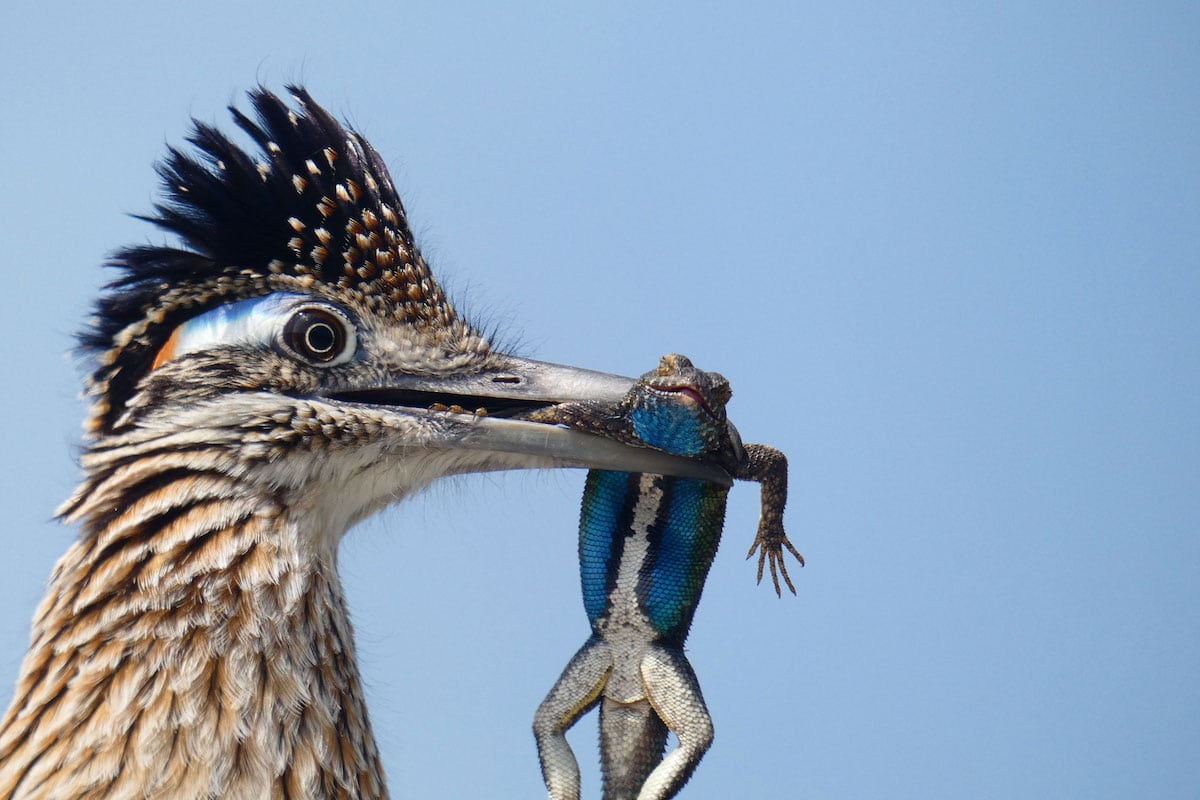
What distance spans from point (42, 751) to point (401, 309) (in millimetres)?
1497

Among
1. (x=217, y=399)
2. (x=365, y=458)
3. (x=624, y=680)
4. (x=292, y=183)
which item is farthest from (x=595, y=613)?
(x=292, y=183)

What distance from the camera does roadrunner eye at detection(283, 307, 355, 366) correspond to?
373 centimetres

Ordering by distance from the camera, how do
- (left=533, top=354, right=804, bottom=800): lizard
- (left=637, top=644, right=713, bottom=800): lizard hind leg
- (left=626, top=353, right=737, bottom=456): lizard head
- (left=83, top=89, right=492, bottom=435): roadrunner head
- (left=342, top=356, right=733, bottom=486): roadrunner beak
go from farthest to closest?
(left=83, top=89, right=492, bottom=435): roadrunner head → (left=342, top=356, right=733, bottom=486): roadrunner beak → (left=626, top=353, right=737, bottom=456): lizard head → (left=533, top=354, right=804, bottom=800): lizard → (left=637, top=644, right=713, bottom=800): lizard hind leg

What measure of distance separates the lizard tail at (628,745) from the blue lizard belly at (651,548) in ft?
0.60

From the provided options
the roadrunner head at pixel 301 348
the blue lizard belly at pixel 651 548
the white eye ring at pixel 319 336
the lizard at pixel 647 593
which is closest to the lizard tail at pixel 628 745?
the lizard at pixel 647 593

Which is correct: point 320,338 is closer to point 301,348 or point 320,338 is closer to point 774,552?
point 301,348

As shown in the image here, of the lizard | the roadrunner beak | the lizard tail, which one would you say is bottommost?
the lizard tail

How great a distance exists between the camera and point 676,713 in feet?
9.16

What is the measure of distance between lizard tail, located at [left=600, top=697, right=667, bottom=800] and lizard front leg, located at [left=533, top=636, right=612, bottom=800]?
7cm

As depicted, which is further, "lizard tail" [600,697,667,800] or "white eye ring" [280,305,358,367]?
"white eye ring" [280,305,358,367]

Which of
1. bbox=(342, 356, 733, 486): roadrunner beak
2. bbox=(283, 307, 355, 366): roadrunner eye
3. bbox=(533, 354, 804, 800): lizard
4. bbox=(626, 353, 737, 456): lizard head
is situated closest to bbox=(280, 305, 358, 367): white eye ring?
bbox=(283, 307, 355, 366): roadrunner eye

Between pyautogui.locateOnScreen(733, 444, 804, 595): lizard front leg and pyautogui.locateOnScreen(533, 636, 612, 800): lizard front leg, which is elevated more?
pyautogui.locateOnScreen(733, 444, 804, 595): lizard front leg

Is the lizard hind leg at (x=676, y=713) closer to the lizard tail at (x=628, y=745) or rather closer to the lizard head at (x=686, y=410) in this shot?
the lizard tail at (x=628, y=745)

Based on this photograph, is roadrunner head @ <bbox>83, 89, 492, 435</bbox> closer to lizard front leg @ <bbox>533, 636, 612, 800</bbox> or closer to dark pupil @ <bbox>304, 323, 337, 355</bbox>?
dark pupil @ <bbox>304, 323, 337, 355</bbox>
